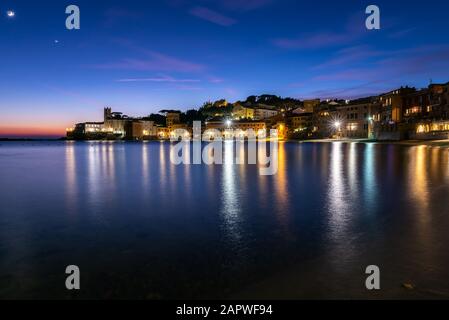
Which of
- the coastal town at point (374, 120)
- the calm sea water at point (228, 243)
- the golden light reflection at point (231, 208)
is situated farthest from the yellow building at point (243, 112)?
the calm sea water at point (228, 243)

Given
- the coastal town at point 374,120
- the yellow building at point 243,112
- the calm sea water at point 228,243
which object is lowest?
the calm sea water at point 228,243

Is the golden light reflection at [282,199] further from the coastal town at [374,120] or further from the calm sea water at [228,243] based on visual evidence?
the coastal town at [374,120]

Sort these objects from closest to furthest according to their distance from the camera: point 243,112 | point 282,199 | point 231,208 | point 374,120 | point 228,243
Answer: point 228,243 → point 231,208 → point 282,199 → point 374,120 → point 243,112

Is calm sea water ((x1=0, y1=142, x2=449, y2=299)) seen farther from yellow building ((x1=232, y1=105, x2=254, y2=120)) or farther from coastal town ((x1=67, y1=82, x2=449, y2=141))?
yellow building ((x1=232, y1=105, x2=254, y2=120))

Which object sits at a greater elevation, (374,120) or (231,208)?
(374,120)

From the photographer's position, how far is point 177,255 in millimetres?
7160

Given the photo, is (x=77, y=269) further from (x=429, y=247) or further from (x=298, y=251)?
(x=429, y=247)

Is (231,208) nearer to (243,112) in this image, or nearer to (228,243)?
(228,243)

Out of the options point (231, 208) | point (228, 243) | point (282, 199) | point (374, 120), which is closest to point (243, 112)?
point (374, 120)

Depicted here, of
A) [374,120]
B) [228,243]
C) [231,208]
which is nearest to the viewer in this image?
[228,243]

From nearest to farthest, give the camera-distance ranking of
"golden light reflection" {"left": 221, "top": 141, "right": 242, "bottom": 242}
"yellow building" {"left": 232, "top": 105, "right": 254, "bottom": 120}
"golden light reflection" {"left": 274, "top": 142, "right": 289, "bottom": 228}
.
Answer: "golden light reflection" {"left": 221, "top": 141, "right": 242, "bottom": 242}
"golden light reflection" {"left": 274, "top": 142, "right": 289, "bottom": 228}
"yellow building" {"left": 232, "top": 105, "right": 254, "bottom": 120}

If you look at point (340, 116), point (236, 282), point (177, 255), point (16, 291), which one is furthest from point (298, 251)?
point (340, 116)

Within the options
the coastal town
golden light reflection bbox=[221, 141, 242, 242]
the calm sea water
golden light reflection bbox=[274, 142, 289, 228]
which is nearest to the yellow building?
the coastal town
